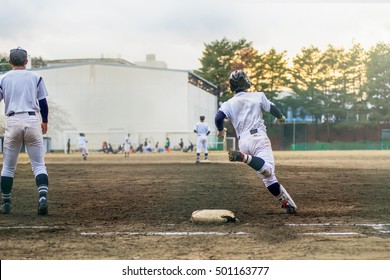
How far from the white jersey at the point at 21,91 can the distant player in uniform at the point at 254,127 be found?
71.4 inches

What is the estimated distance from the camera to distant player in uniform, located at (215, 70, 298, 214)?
534 centimetres

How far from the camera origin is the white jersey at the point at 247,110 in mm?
5434

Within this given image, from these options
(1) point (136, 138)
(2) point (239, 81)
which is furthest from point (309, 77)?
(2) point (239, 81)

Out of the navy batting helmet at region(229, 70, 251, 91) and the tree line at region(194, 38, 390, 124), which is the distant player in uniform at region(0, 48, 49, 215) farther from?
the tree line at region(194, 38, 390, 124)

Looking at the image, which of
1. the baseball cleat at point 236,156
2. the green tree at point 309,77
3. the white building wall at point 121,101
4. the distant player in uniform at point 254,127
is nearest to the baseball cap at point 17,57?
the distant player in uniform at point 254,127

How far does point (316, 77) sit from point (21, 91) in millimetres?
28538

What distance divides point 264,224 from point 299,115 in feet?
109

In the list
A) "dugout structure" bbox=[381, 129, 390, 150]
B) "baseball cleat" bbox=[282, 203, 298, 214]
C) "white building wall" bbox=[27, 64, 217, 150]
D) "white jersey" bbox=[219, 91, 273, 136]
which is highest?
"white building wall" bbox=[27, 64, 217, 150]

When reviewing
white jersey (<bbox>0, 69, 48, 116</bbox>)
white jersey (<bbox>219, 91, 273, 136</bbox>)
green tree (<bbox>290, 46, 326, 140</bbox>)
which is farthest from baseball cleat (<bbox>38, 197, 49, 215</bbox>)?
green tree (<bbox>290, 46, 326, 140</bbox>)

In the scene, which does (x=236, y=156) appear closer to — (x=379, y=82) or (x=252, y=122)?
(x=252, y=122)

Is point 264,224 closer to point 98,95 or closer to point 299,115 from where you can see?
point 98,95

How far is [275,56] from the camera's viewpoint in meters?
29.1

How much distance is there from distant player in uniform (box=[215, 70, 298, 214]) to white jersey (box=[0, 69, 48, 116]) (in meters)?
1.81

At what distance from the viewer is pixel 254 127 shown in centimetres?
544
